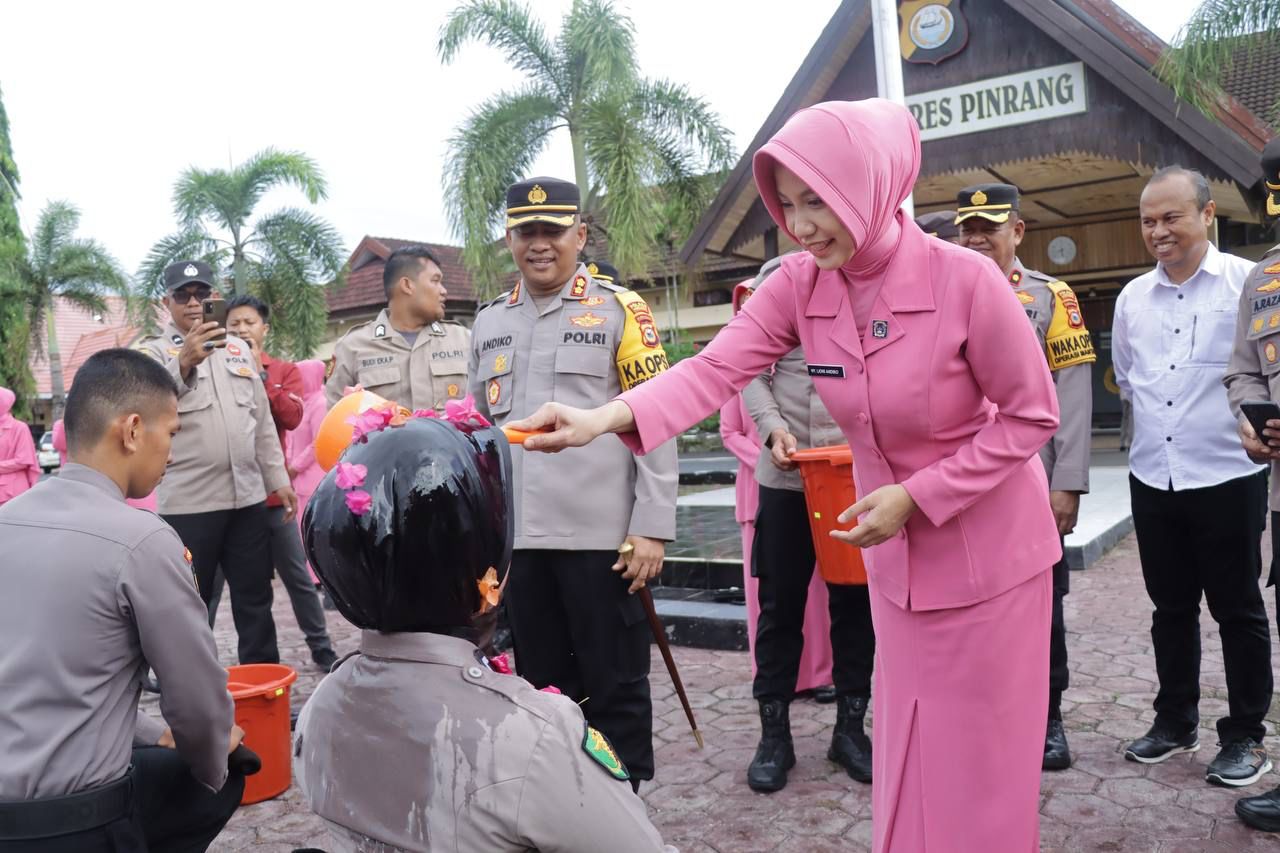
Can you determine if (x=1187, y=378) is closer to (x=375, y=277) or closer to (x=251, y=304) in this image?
(x=251, y=304)

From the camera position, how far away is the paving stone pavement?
10.5ft

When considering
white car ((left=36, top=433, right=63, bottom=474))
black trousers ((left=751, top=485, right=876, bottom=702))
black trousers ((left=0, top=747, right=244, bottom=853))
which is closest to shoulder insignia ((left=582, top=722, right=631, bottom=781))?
black trousers ((left=0, top=747, right=244, bottom=853))

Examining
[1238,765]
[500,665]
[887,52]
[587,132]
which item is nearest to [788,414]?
[1238,765]

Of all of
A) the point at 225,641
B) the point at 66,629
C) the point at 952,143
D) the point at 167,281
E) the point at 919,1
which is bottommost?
→ the point at 225,641

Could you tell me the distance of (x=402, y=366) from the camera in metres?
5.04

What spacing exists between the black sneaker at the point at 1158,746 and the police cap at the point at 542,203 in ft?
9.45

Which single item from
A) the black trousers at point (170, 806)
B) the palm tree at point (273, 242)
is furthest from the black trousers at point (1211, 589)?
the palm tree at point (273, 242)

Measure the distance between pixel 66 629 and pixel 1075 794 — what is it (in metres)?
3.21

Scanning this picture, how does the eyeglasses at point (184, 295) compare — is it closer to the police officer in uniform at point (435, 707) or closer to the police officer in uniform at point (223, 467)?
the police officer in uniform at point (223, 467)

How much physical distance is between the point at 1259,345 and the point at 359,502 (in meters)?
3.04

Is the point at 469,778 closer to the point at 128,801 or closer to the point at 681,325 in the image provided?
the point at 128,801

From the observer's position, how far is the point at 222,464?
4680mm

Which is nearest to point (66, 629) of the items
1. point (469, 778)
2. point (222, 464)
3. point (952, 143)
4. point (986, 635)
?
point (469, 778)

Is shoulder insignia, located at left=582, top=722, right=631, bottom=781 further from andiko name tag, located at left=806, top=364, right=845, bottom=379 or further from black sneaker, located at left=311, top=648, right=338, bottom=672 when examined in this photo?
black sneaker, located at left=311, top=648, right=338, bottom=672
